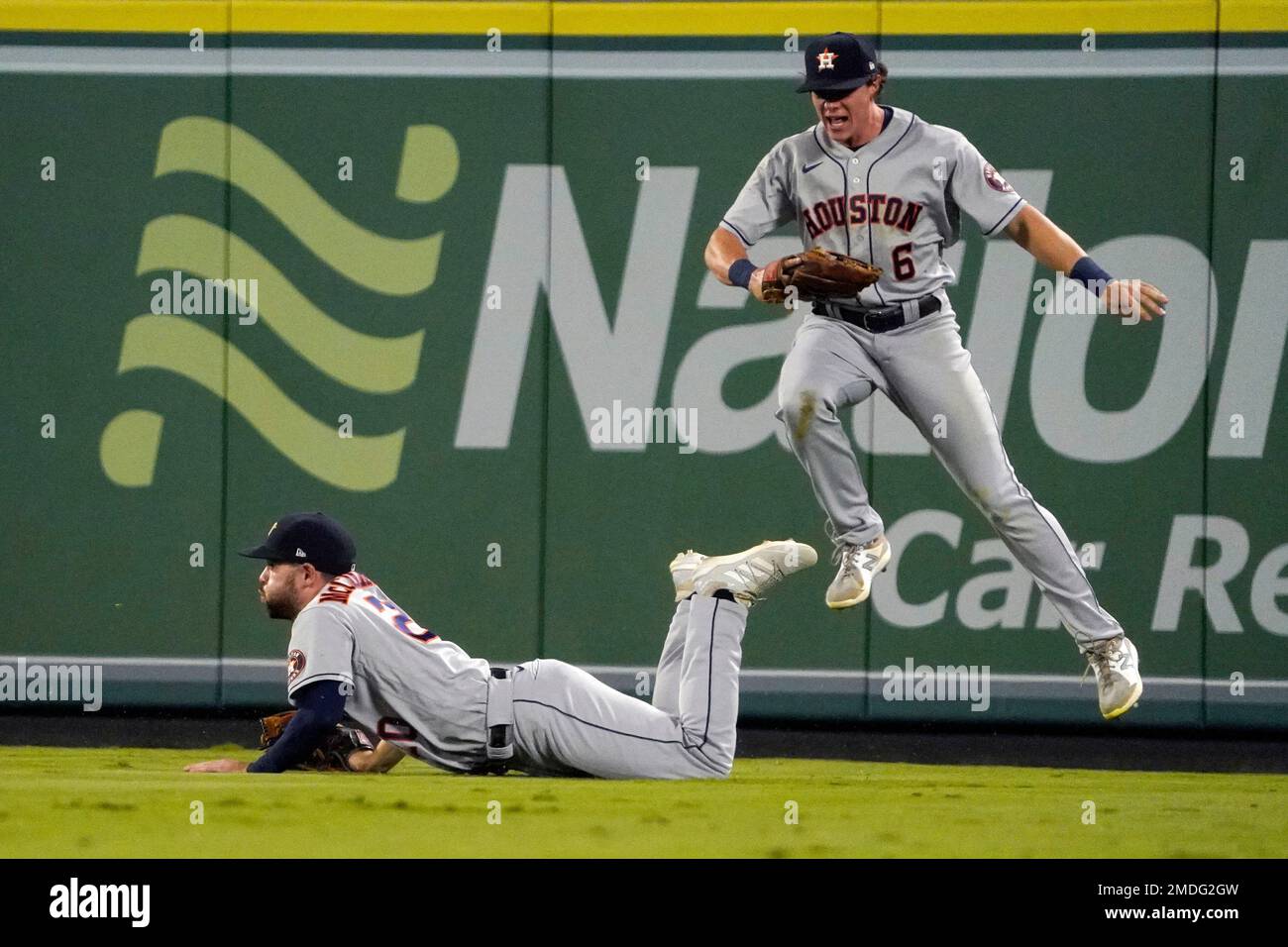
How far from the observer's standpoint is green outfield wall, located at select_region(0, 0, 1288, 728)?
720 centimetres

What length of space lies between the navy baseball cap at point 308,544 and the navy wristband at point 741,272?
1334mm

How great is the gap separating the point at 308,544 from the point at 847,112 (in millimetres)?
1973

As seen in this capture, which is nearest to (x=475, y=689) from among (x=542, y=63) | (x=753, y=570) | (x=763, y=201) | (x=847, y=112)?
(x=753, y=570)

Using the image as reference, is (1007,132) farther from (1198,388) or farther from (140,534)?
(140,534)

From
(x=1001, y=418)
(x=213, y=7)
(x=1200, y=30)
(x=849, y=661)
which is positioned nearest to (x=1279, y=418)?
(x=1001, y=418)

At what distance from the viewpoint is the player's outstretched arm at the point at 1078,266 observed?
4.53m

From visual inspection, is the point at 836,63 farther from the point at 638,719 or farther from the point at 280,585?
the point at 280,585

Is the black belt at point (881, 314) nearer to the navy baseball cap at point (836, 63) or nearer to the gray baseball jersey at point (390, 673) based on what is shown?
the navy baseball cap at point (836, 63)

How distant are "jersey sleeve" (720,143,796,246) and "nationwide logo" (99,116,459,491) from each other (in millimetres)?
2691

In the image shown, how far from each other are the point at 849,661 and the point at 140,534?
10.6ft

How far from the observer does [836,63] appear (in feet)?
15.1

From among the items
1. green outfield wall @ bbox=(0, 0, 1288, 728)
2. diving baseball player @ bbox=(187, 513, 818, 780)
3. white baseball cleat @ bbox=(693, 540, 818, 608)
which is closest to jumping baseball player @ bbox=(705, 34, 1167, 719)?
white baseball cleat @ bbox=(693, 540, 818, 608)

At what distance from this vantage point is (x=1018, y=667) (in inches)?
285

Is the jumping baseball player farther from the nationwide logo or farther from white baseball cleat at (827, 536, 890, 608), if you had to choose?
the nationwide logo
